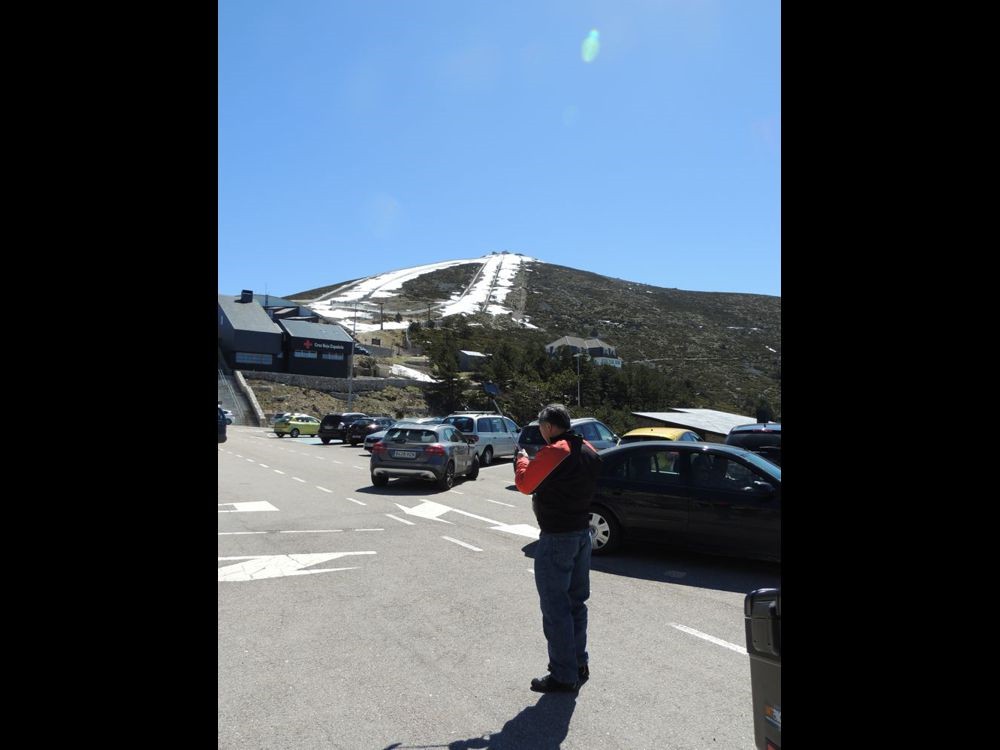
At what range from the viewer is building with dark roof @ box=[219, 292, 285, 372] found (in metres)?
57.4

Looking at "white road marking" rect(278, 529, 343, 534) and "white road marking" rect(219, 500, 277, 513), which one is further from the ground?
"white road marking" rect(278, 529, 343, 534)

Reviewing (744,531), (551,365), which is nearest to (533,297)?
(551,365)

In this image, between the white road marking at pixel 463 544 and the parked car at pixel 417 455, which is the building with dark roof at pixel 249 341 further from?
the white road marking at pixel 463 544

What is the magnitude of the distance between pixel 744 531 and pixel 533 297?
449ft

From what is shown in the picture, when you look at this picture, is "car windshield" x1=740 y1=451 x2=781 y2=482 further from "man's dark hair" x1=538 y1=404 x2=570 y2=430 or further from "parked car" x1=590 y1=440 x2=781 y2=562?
Answer: "man's dark hair" x1=538 y1=404 x2=570 y2=430

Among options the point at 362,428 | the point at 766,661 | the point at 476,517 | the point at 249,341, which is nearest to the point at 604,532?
the point at 476,517

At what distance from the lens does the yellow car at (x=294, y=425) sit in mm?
34406

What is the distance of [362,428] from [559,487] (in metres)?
23.7

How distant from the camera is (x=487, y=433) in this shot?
19.4m

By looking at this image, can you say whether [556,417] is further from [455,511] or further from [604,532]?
[455,511]

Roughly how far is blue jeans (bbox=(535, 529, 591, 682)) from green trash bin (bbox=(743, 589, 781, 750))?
1723 millimetres

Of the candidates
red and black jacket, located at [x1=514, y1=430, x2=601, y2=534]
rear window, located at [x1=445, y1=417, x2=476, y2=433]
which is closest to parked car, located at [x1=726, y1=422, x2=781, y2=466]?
red and black jacket, located at [x1=514, y1=430, x2=601, y2=534]
